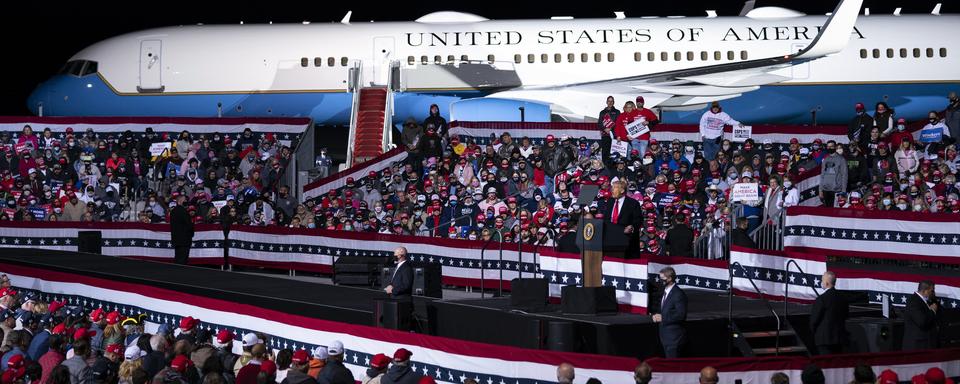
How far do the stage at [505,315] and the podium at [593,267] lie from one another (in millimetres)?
192

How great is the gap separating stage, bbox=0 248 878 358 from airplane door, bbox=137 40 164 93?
14.1m

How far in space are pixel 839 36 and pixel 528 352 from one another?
68.9 ft

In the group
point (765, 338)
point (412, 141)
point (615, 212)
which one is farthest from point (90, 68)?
point (765, 338)

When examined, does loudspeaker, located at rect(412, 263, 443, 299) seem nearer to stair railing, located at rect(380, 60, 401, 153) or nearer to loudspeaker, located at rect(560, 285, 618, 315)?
loudspeaker, located at rect(560, 285, 618, 315)

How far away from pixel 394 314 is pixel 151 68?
69.8ft

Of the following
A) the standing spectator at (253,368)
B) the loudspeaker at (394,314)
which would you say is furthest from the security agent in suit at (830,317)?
the standing spectator at (253,368)

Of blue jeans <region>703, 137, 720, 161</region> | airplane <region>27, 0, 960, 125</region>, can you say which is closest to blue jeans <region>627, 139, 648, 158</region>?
blue jeans <region>703, 137, 720, 161</region>

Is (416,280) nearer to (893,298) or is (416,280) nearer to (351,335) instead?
(351,335)

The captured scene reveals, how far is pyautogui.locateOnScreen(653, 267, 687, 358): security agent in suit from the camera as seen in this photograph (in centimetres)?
1861

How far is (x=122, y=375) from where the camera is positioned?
1623 centimetres

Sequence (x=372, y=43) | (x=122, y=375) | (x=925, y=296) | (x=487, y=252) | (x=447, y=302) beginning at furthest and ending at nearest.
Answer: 1. (x=372, y=43)
2. (x=487, y=252)
3. (x=447, y=302)
4. (x=925, y=296)
5. (x=122, y=375)

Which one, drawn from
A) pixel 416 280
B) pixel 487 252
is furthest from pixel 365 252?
pixel 416 280

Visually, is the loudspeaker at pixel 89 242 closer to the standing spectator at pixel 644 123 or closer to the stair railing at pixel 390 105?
the stair railing at pixel 390 105

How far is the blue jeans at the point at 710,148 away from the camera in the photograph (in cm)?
3200
